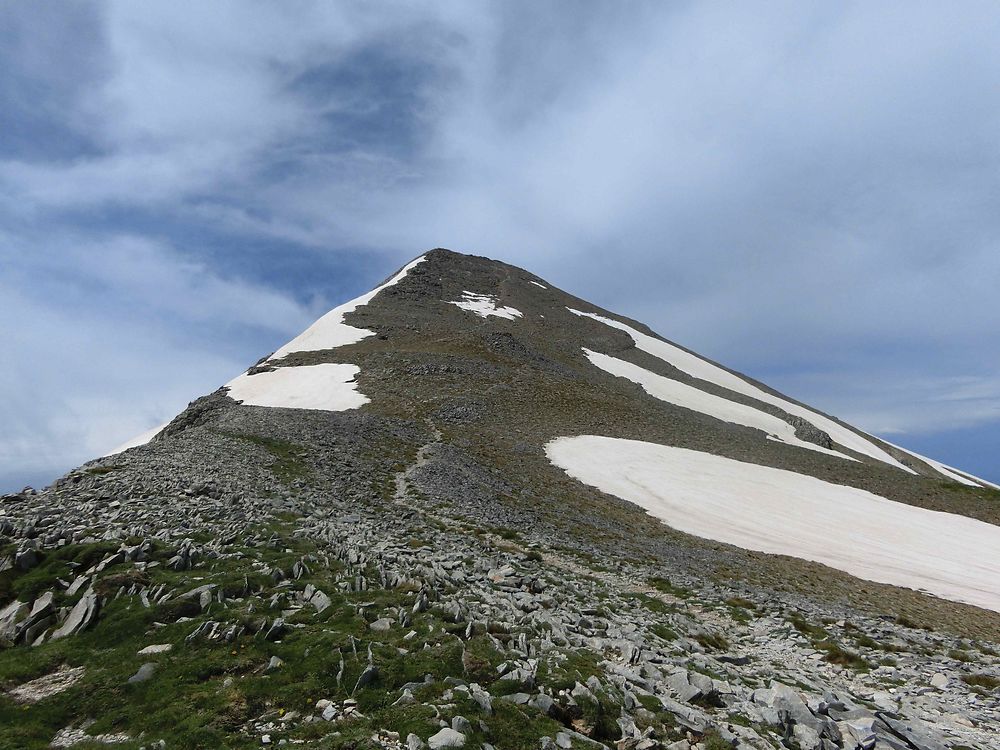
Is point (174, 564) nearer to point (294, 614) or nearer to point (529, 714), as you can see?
point (294, 614)

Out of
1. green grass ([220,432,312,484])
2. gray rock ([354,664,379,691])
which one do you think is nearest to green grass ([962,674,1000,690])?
gray rock ([354,664,379,691])

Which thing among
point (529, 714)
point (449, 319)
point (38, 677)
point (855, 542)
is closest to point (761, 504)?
point (855, 542)

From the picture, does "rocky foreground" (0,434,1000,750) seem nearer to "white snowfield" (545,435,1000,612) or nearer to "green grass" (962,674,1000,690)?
"green grass" (962,674,1000,690)

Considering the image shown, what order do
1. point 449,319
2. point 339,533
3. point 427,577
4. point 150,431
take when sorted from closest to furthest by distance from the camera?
point 427,577
point 339,533
point 150,431
point 449,319

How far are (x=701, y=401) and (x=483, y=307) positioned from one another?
4301 cm

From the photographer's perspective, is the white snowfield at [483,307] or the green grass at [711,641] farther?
the white snowfield at [483,307]

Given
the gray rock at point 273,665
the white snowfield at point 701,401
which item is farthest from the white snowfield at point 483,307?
the gray rock at point 273,665

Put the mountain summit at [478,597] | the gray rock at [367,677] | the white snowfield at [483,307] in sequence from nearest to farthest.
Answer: the mountain summit at [478,597]
the gray rock at [367,677]
the white snowfield at [483,307]

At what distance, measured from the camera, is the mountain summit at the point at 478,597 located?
10.1m

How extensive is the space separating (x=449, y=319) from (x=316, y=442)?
53280 mm

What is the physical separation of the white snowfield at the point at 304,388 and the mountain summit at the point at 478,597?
6.95m

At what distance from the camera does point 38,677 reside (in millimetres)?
11523

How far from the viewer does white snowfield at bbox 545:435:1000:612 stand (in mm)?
29984

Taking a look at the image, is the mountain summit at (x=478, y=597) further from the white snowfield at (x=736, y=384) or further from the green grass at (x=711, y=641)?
the white snowfield at (x=736, y=384)
